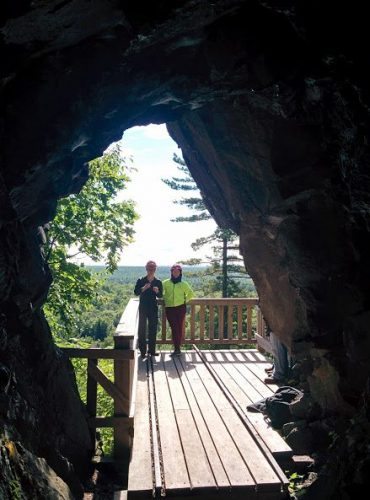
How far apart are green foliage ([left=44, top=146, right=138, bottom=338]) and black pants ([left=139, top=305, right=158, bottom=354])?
3.85 metres

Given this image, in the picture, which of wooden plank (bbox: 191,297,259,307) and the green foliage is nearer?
wooden plank (bbox: 191,297,259,307)

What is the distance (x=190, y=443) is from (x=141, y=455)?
2.21 ft

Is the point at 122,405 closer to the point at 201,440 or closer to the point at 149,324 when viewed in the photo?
the point at 201,440

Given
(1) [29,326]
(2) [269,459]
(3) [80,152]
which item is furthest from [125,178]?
(2) [269,459]

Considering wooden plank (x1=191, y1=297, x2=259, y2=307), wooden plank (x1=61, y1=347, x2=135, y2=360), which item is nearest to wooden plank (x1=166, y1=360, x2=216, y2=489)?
wooden plank (x1=61, y1=347, x2=135, y2=360)

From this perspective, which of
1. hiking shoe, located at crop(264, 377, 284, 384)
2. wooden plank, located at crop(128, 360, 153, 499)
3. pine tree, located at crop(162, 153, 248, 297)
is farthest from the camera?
pine tree, located at crop(162, 153, 248, 297)

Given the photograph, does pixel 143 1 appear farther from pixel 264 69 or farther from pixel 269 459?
pixel 269 459

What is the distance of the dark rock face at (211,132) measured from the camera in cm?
417

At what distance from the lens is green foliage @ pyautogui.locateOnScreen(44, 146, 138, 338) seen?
38.2ft

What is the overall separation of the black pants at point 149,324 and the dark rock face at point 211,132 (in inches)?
81.2

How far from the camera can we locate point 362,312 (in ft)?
17.4

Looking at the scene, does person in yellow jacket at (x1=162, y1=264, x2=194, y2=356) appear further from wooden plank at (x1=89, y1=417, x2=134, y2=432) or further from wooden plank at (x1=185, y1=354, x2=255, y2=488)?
wooden plank at (x1=89, y1=417, x2=134, y2=432)

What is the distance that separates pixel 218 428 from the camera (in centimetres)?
563

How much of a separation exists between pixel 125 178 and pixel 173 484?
10.9m
